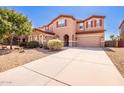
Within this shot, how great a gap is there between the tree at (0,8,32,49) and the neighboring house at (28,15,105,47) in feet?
16.5

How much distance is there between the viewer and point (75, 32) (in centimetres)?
2034

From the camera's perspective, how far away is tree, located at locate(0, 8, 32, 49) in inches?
444

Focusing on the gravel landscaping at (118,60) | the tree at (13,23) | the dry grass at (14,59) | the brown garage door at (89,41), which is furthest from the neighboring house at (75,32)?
the dry grass at (14,59)

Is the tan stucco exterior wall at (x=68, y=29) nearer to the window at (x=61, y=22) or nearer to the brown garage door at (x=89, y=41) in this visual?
the window at (x=61, y=22)

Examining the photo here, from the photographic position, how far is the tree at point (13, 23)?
1128cm

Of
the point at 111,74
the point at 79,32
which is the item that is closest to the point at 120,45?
the point at 79,32

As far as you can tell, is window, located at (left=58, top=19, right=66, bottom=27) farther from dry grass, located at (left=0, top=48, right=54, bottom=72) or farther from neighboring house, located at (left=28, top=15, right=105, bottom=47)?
dry grass, located at (left=0, top=48, right=54, bottom=72)

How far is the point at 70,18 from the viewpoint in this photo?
1977cm

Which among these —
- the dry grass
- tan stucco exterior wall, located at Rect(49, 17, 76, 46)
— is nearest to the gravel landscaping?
the dry grass

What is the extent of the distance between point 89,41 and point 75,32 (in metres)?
2.53

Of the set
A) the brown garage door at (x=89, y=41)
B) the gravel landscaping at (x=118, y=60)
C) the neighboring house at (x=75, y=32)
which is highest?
the neighboring house at (x=75, y=32)
